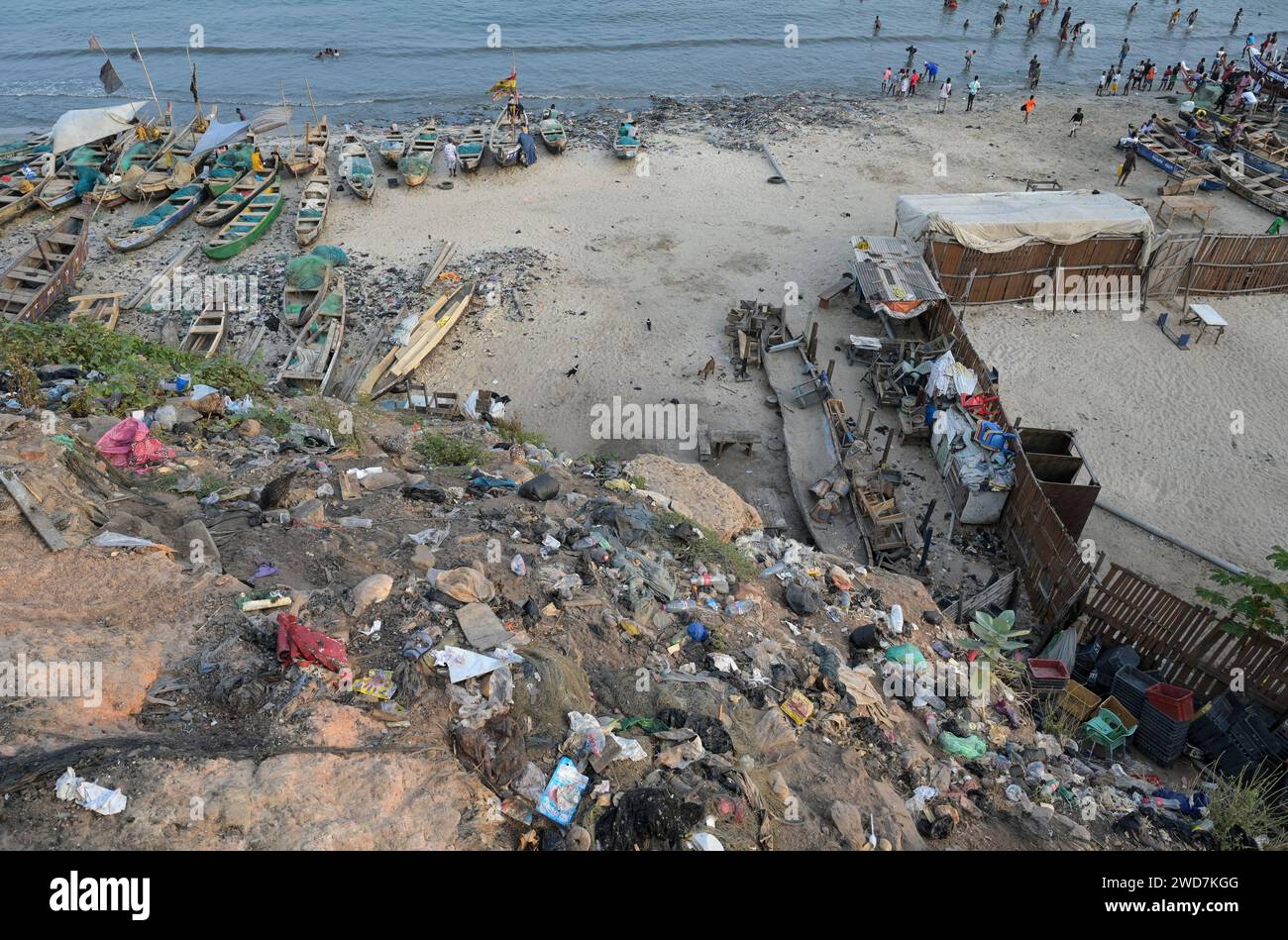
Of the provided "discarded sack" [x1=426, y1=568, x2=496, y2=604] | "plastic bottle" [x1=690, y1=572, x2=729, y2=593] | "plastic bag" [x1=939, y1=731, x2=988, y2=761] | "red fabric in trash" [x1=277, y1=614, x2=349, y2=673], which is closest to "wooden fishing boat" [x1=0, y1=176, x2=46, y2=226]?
"discarded sack" [x1=426, y1=568, x2=496, y2=604]

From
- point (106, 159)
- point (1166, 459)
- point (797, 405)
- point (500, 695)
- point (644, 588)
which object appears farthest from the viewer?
point (106, 159)

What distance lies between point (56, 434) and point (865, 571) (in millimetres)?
10060

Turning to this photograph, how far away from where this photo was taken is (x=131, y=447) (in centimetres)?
929

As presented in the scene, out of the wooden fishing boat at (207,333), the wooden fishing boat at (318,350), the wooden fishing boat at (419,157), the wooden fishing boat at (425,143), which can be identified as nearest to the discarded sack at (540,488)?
the wooden fishing boat at (318,350)

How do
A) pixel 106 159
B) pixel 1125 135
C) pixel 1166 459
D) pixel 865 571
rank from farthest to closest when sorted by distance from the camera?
pixel 1125 135
pixel 106 159
pixel 1166 459
pixel 865 571

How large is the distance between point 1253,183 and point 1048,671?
24166 mm

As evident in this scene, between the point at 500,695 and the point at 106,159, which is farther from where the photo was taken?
the point at 106,159

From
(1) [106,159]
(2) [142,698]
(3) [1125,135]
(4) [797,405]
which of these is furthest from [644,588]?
(3) [1125,135]

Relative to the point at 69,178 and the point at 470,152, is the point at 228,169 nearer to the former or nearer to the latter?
the point at 69,178

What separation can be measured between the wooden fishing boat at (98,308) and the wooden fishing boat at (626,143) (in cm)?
1575

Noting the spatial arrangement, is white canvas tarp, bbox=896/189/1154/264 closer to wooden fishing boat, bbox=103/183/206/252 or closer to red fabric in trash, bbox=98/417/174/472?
red fabric in trash, bbox=98/417/174/472

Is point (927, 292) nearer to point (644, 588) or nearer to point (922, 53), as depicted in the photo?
point (644, 588)

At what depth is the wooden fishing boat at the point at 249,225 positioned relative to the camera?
20.0 meters

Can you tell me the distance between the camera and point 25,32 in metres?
39.3
